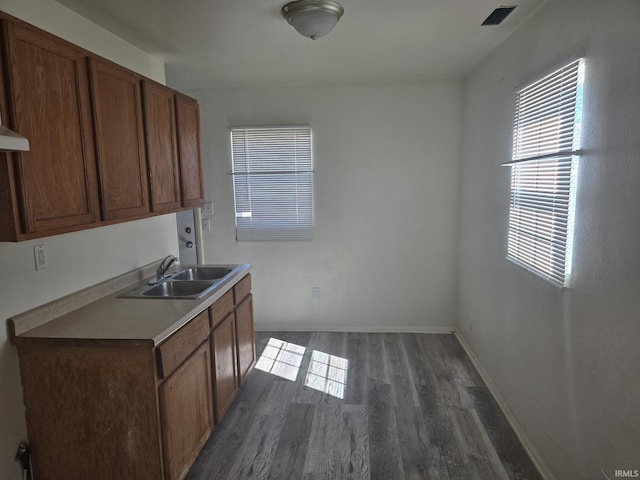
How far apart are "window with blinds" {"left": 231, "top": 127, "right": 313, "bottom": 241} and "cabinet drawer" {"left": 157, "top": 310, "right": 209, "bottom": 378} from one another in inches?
77.3

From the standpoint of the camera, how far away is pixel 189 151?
9.75 ft

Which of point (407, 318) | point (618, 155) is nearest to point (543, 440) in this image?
point (618, 155)

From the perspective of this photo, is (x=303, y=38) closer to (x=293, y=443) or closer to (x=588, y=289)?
(x=588, y=289)

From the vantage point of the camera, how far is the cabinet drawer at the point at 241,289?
9.52 feet

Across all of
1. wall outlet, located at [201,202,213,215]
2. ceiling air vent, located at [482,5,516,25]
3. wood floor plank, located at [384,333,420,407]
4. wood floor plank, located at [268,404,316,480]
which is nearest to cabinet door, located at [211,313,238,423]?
wood floor plank, located at [268,404,316,480]

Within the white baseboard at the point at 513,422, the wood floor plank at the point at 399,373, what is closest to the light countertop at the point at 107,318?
the wood floor plank at the point at 399,373

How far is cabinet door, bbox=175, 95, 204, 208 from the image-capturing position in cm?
283

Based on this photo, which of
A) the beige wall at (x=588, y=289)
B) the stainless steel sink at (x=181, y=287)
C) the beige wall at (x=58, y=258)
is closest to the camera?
the beige wall at (x=588, y=289)

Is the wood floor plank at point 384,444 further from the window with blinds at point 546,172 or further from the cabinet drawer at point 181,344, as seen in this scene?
the window with blinds at point 546,172

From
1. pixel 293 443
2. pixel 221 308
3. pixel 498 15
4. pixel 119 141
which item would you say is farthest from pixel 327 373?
pixel 498 15

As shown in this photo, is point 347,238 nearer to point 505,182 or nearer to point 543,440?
point 505,182

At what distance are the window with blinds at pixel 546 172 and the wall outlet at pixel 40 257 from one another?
8.26 ft

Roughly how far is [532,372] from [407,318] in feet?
6.49

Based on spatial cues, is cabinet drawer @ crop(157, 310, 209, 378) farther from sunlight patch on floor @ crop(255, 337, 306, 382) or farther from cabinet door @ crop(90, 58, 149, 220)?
sunlight patch on floor @ crop(255, 337, 306, 382)
